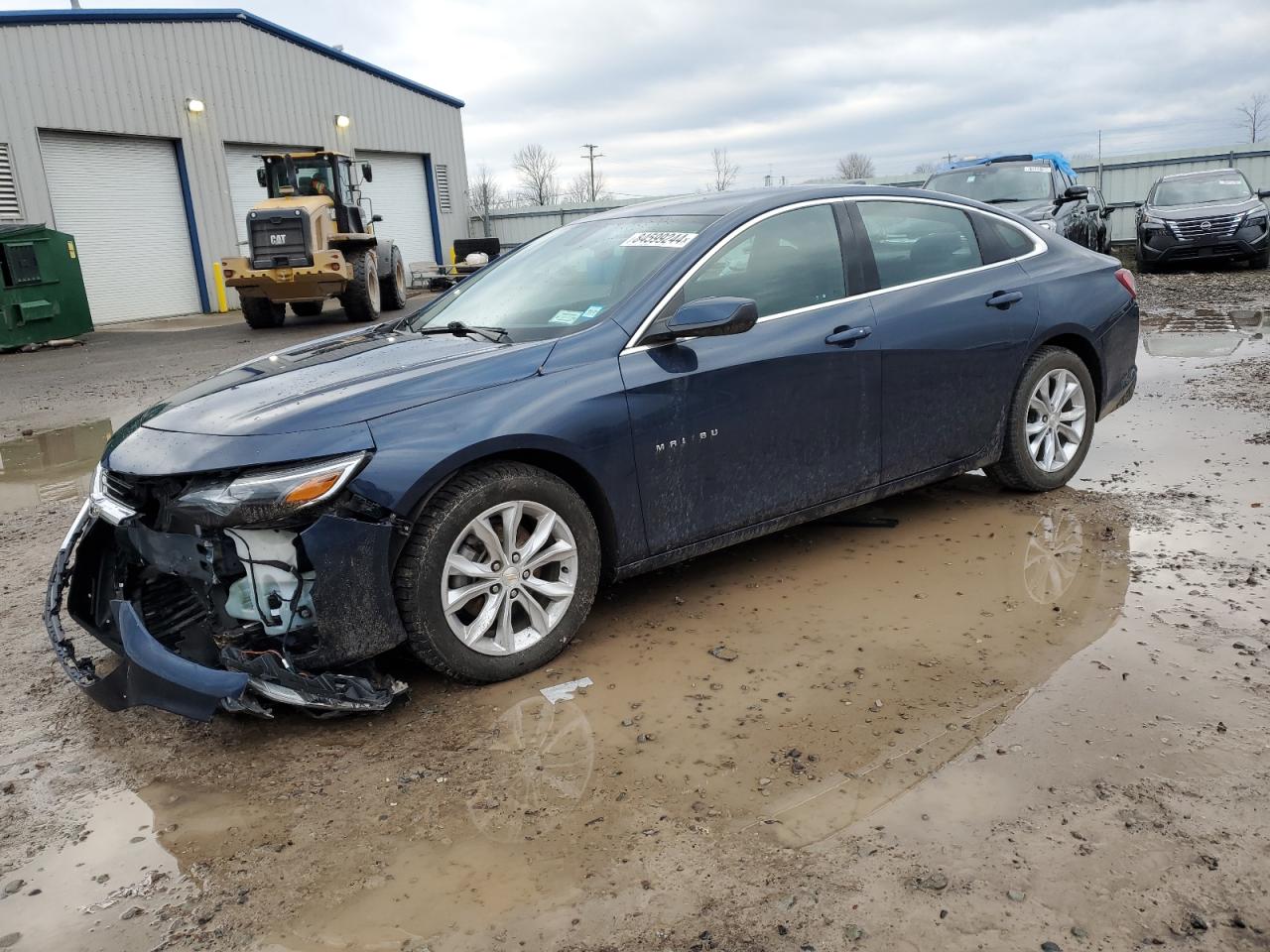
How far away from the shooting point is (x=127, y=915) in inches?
91.2

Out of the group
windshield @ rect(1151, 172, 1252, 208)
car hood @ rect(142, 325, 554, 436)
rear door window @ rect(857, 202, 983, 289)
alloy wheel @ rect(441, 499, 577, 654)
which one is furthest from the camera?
windshield @ rect(1151, 172, 1252, 208)

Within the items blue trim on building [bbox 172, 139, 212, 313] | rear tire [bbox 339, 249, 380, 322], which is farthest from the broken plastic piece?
blue trim on building [bbox 172, 139, 212, 313]

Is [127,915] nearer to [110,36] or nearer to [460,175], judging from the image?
[110,36]

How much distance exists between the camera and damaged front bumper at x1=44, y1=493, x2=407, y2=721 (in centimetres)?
287

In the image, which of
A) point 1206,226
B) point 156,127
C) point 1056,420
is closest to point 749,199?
point 1056,420

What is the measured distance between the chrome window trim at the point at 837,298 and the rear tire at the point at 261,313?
1433 cm

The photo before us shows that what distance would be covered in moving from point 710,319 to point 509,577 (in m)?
1.15

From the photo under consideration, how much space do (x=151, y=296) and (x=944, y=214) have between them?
800 inches

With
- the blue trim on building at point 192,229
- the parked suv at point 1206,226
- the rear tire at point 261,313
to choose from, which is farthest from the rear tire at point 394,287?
the parked suv at point 1206,226

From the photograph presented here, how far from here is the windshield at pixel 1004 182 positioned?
1334 centimetres

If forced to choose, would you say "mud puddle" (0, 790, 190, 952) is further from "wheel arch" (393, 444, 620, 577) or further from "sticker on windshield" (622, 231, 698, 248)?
"sticker on windshield" (622, 231, 698, 248)

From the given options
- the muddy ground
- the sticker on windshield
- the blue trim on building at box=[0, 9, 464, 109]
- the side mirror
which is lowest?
the muddy ground

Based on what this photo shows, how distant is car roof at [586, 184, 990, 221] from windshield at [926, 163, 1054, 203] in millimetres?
9613

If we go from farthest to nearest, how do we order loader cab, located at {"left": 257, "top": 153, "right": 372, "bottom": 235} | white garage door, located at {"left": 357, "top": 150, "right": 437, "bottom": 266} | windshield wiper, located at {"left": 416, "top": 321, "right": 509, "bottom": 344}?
white garage door, located at {"left": 357, "top": 150, "right": 437, "bottom": 266}
loader cab, located at {"left": 257, "top": 153, "right": 372, "bottom": 235}
windshield wiper, located at {"left": 416, "top": 321, "right": 509, "bottom": 344}
